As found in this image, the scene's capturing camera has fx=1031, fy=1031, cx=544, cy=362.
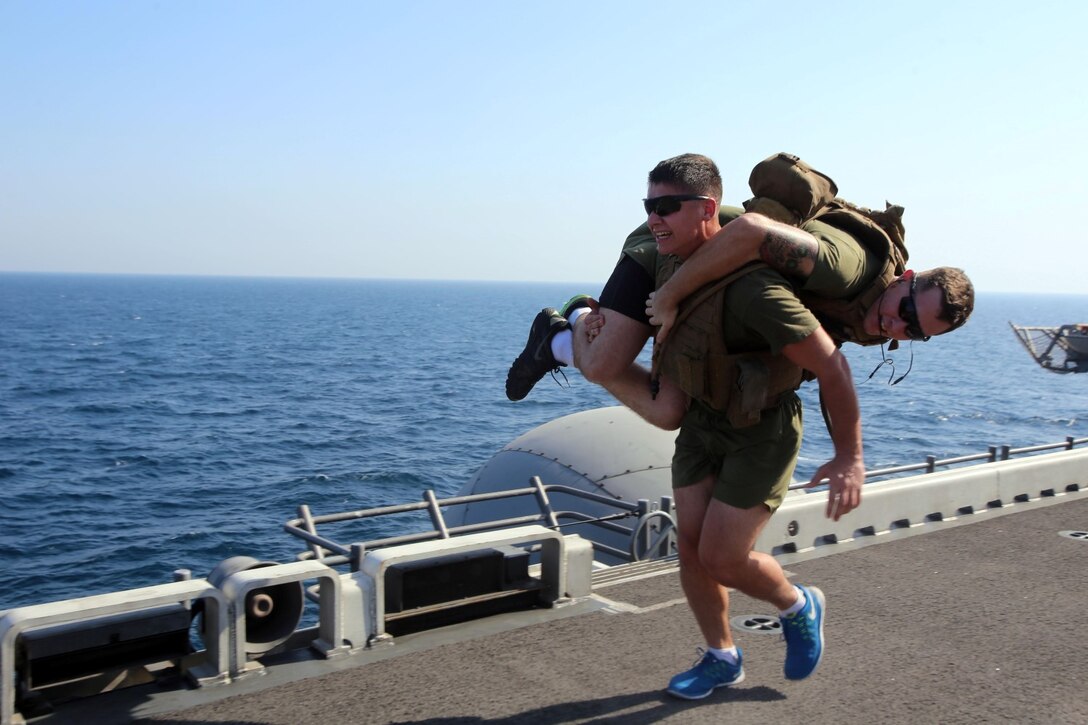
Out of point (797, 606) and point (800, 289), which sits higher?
point (800, 289)

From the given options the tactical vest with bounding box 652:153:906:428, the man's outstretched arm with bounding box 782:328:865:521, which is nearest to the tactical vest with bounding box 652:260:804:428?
the tactical vest with bounding box 652:153:906:428

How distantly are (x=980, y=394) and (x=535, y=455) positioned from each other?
55181 mm

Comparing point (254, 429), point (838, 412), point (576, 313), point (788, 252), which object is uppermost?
point (788, 252)

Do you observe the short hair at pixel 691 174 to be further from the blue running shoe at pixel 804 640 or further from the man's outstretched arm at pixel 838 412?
the blue running shoe at pixel 804 640

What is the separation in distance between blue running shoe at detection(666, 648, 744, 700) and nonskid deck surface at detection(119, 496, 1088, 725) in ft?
0.17

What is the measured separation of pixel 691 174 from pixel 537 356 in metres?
1.35

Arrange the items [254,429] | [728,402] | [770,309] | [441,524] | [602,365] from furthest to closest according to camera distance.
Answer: [254,429]
[441,524]
[602,365]
[728,402]
[770,309]

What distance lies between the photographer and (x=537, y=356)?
4.90 metres

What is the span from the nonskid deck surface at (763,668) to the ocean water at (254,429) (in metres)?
15.4

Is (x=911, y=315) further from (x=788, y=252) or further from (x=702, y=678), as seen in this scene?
(x=702, y=678)

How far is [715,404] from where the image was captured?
13.4 ft

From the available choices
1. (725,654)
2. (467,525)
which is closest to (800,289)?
(725,654)

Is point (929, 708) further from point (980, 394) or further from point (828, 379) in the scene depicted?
point (980, 394)

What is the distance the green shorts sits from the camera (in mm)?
4156
